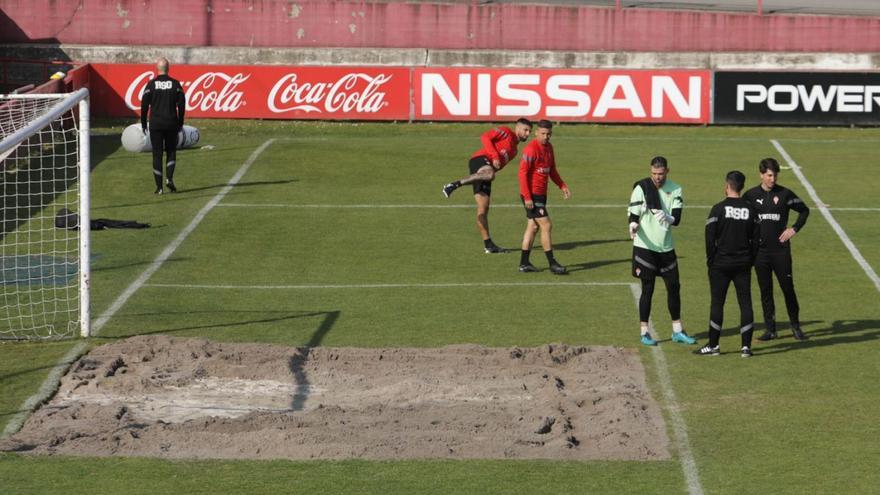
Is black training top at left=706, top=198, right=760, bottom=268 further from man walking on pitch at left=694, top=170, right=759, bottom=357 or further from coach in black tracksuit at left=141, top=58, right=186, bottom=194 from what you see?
coach in black tracksuit at left=141, top=58, right=186, bottom=194

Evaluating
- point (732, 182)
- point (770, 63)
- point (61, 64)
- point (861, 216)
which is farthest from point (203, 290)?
point (770, 63)

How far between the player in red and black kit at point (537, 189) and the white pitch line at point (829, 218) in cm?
436

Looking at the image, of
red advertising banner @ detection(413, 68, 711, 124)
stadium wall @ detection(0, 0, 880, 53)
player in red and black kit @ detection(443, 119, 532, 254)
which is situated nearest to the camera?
player in red and black kit @ detection(443, 119, 532, 254)

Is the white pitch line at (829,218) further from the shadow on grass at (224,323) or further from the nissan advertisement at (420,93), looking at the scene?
the shadow on grass at (224,323)

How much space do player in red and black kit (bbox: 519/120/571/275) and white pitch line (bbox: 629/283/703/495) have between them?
329 centimetres

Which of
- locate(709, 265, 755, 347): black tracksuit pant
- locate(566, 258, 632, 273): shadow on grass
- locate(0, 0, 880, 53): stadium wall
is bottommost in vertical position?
locate(566, 258, 632, 273): shadow on grass

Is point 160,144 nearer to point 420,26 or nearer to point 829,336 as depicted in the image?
point 829,336

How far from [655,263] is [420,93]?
62.3 feet

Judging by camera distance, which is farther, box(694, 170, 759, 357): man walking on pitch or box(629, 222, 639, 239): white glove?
box(629, 222, 639, 239): white glove

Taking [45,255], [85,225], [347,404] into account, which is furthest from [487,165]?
[347,404]

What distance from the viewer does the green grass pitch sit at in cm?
1160

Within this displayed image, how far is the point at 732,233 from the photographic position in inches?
582

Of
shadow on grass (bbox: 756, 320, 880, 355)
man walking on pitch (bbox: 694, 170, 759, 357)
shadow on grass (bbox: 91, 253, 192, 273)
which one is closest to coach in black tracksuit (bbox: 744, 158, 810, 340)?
shadow on grass (bbox: 756, 320, 880, 355)

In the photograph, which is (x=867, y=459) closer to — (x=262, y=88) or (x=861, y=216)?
(x=861, y=216)
